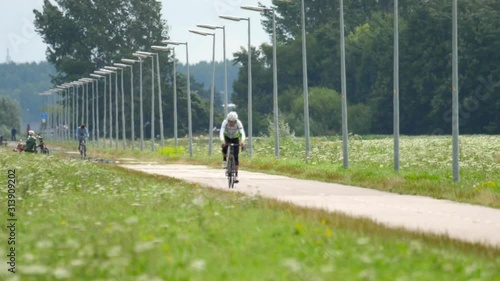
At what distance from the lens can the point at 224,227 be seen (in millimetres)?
17672

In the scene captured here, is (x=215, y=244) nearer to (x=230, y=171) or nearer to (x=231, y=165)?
(x=230, y=171)

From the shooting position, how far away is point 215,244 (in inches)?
614

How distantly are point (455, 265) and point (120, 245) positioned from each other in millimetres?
3200

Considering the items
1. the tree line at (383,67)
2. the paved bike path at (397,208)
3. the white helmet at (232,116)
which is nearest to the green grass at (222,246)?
the paved bike path at (397,208)

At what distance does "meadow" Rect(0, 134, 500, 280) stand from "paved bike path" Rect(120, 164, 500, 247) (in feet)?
4.03

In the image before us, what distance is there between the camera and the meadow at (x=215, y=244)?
40.0 feet

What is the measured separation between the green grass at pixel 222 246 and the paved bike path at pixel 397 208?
1262 mm

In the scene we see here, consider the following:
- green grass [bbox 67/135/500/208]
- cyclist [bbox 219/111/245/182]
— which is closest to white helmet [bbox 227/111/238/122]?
cyclist [bbox 219/111/245/182]

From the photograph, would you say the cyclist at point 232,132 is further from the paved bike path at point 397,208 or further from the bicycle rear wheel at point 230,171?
the paved bike path at point 397,208

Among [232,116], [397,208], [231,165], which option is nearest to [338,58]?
[231,165]

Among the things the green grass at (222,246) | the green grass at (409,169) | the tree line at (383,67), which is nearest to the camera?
the green grass at (222,246)

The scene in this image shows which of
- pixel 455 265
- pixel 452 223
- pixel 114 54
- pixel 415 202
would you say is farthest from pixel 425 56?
pixel 455 265

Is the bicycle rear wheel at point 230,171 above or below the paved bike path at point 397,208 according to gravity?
above

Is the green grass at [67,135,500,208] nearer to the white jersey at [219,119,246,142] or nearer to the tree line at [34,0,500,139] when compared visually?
the white jersey at [219,119,246,142]
